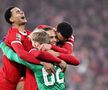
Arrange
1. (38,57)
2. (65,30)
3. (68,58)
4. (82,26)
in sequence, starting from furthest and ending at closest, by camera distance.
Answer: (82,26) < (65,30) < (68,58) < (38,57)

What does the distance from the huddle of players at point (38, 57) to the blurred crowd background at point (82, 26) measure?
17.9 feet

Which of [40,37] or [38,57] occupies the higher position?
[40,37]

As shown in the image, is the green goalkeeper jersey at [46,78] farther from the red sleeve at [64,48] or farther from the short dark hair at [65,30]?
the short dark hair at [65,30]

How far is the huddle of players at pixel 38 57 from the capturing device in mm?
5426

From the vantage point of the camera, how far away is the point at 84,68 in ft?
39.5

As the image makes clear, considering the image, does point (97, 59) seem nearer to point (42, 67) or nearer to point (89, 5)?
point (89, 5)

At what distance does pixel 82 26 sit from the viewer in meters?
13.9

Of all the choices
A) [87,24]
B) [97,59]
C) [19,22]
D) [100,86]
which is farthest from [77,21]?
[19,22]

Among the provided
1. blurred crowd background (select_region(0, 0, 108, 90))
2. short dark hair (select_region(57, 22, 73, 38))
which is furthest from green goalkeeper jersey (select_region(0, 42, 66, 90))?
blurred crowd background (select_region(0, 0, 108, 90))

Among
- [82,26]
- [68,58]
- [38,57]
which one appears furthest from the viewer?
[82,26]

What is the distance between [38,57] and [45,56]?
7cm

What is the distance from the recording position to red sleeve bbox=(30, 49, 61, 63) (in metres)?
5.35

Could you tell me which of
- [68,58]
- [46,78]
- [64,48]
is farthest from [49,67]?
[64,48]

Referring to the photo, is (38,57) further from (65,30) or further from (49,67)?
(65,30)
